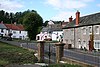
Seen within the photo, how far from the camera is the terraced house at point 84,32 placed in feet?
179

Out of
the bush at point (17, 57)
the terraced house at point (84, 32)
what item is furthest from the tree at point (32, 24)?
the bush at point (17, 57)

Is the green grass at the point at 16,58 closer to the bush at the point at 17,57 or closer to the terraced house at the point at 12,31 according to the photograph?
the bush at the point at 17,57

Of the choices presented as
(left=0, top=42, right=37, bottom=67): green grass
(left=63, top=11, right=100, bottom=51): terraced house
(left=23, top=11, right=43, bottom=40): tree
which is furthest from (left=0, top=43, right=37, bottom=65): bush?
(left=23, top=11, right=43, bottom=40): tree

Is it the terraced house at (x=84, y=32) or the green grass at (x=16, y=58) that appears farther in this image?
the terraced house at (x=84, y=32)

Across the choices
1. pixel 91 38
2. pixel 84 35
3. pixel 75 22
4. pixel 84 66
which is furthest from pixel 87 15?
pixel 84 66

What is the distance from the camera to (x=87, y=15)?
217ft

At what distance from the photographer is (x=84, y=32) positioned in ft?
198

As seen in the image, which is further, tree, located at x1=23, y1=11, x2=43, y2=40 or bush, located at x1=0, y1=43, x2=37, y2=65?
tree, located at x1=23, y1=11, x2=43, y2=40

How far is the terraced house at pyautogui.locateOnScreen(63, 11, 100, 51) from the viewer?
179ft

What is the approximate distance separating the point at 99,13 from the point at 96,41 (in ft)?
26.3

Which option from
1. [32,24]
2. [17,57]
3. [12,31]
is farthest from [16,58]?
[12,31]

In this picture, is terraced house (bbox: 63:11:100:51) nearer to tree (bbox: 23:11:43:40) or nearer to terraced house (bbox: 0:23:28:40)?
tree (bbox: 23:11:43:40)

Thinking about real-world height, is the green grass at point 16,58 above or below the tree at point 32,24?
below

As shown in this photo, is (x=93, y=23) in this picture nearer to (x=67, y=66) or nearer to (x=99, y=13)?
(x=99, y=13)
